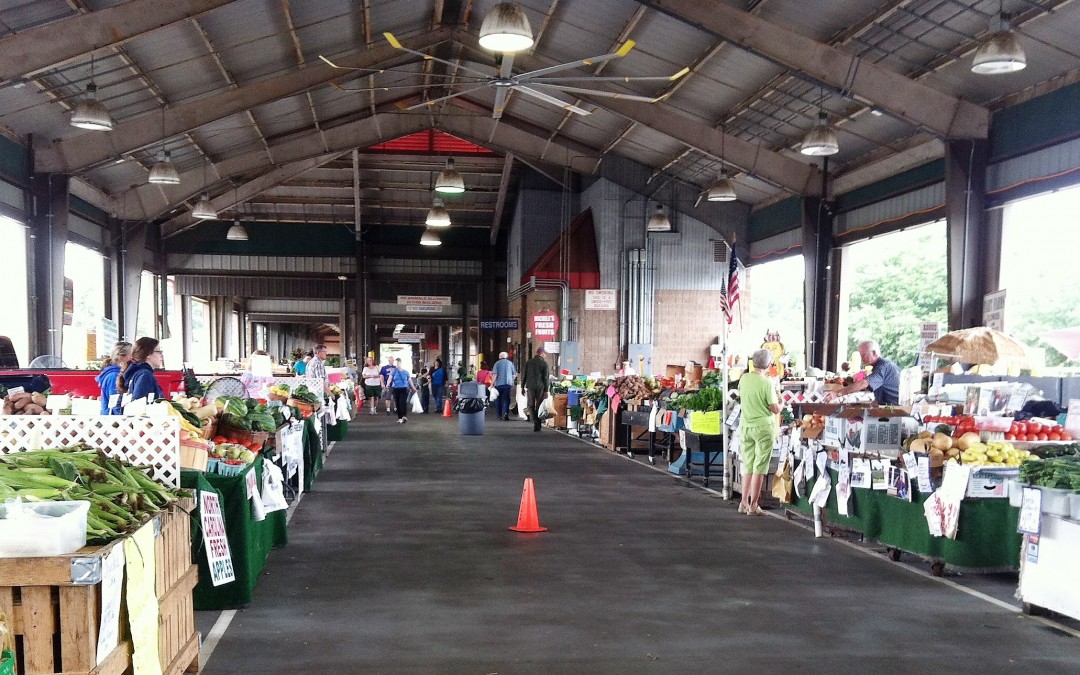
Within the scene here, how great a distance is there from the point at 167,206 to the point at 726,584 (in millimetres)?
21809

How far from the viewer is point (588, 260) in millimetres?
26344

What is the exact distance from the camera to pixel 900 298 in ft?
94.8

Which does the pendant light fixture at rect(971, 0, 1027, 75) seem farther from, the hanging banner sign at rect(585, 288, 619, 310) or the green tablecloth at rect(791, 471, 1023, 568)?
the hanging banner sign at rect(585, 288, 619, 310)

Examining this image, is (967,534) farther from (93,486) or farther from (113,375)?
(113,375)

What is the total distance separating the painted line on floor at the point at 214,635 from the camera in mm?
5184

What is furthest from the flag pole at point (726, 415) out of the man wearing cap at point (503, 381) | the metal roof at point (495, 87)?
the man wearing cap at point (503, 381)

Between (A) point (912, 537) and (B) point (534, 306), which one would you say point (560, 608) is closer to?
(A) point (912, 537)

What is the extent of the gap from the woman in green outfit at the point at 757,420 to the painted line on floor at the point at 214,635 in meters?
5.50

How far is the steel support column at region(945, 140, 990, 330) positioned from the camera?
15.1 m

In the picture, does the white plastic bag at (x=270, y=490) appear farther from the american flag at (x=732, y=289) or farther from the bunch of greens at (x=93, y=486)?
the american flag at (x=732, y=289)

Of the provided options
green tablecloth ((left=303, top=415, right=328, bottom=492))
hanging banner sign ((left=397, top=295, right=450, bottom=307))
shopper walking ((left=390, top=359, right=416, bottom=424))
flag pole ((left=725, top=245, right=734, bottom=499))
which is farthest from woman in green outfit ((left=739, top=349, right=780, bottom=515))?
hanging banner sign ((left=397, top=295, right=450, bottom=307))

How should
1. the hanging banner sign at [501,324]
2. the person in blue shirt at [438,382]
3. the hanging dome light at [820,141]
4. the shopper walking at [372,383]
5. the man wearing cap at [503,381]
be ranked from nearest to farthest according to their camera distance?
the hanging dome light at [820,141] < the man wearing cap at [503,381] < the shopper walking at [372,383] < the hanging banner sign at [501,324] < the person in blue shirt at [438,382]

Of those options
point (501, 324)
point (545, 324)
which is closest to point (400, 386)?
point (545, 324)

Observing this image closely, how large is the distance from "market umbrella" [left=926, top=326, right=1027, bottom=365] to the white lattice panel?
10.2m
